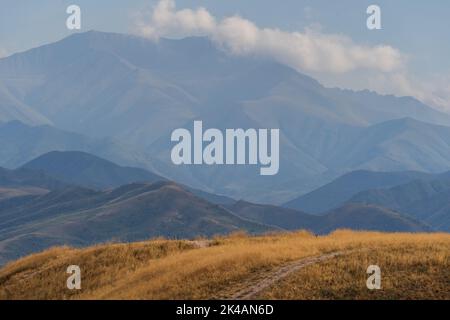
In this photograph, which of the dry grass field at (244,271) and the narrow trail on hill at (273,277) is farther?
the dry grass field at (244,271)

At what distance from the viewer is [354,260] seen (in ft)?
114

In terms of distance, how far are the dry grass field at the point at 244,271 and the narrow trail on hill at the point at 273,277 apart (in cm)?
5

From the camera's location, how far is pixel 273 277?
32.9m

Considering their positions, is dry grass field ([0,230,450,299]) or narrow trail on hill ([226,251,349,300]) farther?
dry grass field ([0,230,450,299])

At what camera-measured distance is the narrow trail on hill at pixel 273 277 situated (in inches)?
1190

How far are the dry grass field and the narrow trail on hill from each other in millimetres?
47

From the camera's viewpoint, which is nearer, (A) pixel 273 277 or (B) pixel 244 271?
(A) pixel 273 277

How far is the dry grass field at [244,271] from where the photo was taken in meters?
30.7

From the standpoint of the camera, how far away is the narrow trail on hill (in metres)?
Result: 30.2

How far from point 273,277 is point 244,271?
1877 millimetres
